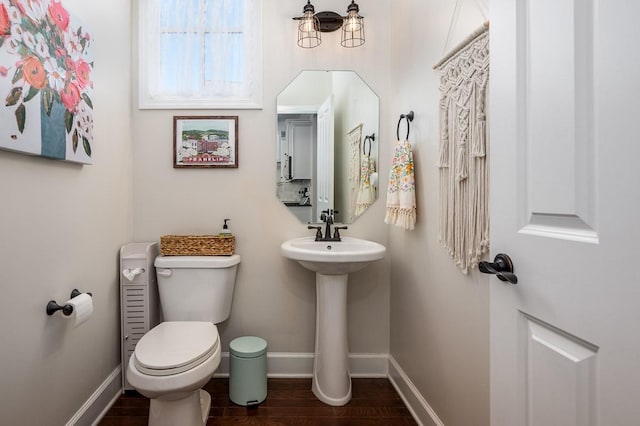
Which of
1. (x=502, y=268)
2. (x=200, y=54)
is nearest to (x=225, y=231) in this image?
(x=200, y=54)

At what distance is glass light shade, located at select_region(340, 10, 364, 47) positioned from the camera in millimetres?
1956

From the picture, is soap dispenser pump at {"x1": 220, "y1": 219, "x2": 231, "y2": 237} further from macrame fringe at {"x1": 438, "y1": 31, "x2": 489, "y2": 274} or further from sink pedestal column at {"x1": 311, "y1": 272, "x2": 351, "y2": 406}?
macrame fringe at {"x1": 438, "y1": 31, "x2": 489, "y2": 274}

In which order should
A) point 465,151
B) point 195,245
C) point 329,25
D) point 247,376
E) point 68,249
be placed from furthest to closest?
point 329,25 < point 195,245 < point 247,376 < point 68,249 < point 465,151

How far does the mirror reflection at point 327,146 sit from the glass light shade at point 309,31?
0.19m

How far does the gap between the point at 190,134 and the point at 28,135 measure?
0.93 meters

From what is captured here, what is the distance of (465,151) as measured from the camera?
1.21m

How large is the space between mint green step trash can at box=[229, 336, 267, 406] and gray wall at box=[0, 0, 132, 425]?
69 centimetres

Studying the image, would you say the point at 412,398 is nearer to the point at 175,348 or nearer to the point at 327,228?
the point at 327,228

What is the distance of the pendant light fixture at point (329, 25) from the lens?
6.37ft

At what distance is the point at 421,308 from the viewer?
5.46ft

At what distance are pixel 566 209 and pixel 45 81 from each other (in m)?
1.74

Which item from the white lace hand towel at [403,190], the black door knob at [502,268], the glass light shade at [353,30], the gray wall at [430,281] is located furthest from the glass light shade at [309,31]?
the black door knob at [502,268]

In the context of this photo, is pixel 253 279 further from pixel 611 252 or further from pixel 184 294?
pixel 611 252

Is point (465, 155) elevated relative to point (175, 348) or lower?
elevated
